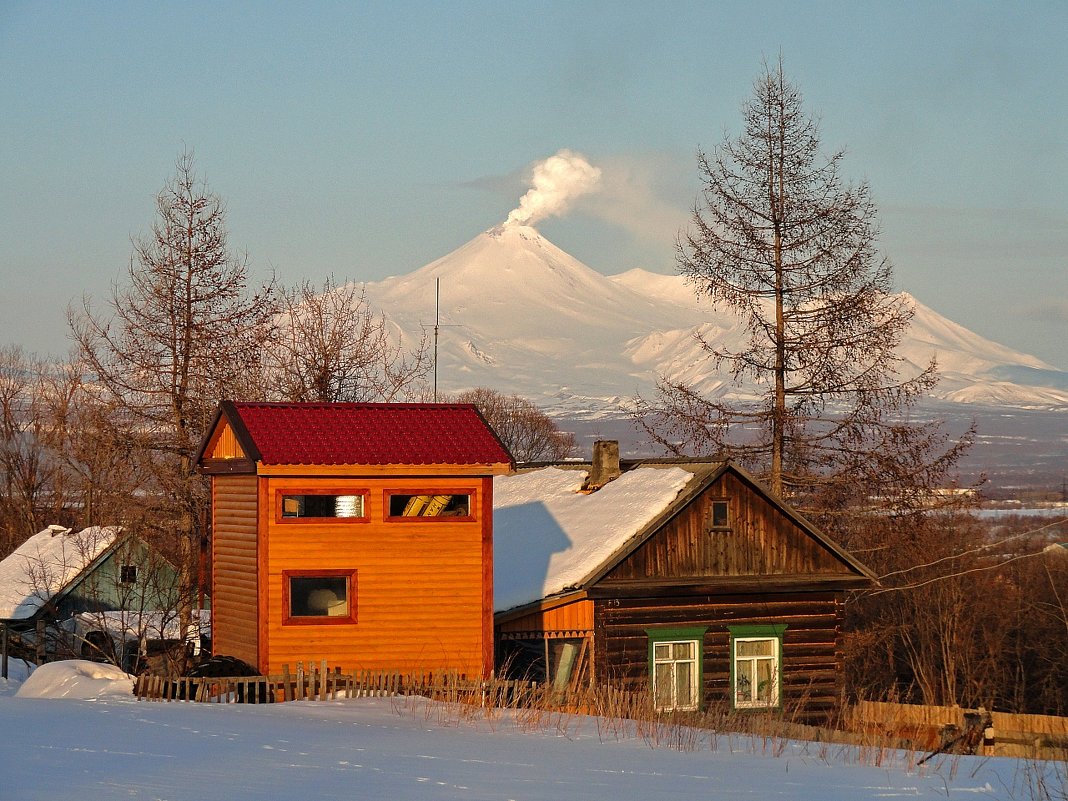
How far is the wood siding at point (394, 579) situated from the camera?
84.4 ft

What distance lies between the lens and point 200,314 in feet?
131

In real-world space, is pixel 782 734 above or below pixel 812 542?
below

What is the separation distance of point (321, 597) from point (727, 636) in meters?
8.86

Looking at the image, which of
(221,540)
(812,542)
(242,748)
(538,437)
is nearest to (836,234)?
(812,542)

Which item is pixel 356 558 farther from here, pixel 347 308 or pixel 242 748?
pixel 347 308

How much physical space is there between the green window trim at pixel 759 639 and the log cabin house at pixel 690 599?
3 centimetres

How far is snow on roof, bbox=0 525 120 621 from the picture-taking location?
149 feet

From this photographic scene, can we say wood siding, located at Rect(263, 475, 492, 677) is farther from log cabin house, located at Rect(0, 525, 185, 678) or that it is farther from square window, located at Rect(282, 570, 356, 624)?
log cabin house, located at Rect(0, 525, 185, 678)

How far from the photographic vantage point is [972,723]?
2586 centimetres

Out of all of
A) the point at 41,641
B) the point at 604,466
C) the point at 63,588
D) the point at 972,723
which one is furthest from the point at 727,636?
the point at 63,588

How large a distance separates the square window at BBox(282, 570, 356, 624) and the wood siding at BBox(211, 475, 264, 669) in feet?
2.20

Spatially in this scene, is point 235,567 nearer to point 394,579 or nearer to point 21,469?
point 394,579

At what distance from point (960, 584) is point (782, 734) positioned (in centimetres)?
4282

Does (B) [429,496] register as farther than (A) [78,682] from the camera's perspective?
Yes
